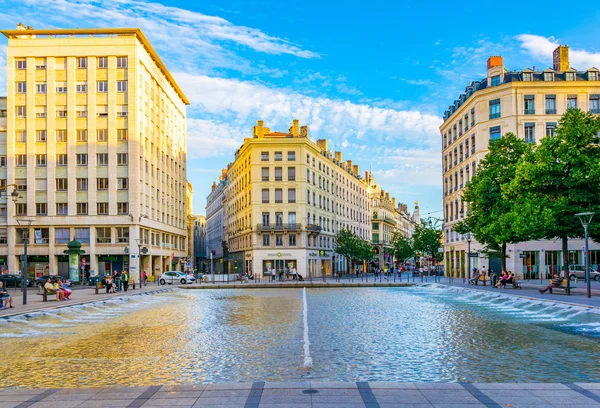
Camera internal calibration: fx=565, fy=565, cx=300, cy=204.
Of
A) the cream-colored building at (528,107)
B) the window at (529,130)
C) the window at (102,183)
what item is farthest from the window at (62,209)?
the window at (529,130)

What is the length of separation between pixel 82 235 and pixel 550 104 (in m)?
53.4

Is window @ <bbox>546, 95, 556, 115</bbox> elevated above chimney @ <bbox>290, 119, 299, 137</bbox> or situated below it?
below

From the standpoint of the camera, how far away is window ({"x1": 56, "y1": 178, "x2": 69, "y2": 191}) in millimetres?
64812

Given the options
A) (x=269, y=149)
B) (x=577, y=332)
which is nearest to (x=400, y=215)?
(x=269, y=149)

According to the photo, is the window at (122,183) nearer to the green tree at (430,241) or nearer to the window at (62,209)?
the window at (62,209)

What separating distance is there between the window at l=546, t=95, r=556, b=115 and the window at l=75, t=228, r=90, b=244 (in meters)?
52.2

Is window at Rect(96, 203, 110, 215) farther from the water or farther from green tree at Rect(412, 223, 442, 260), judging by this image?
green tree at Rect(412, 223, 442, 260)

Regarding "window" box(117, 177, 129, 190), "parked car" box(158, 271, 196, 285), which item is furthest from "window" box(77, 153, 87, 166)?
"parked car" box(158, 271, 196, 285)

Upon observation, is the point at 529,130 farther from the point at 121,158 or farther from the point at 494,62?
the point at 121,158

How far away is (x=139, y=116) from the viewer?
216 ft

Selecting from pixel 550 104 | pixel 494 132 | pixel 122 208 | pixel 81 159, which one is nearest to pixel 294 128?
pixel 122 208

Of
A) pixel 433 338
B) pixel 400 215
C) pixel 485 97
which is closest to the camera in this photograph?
pixel 433 338

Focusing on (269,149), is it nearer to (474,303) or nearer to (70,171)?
(70,171)

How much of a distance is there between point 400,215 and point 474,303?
465 feet
